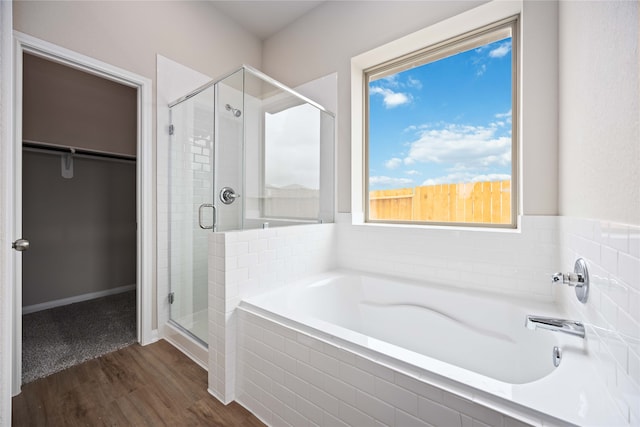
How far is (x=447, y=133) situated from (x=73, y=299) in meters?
4.19

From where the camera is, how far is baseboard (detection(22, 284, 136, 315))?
2.69 meters

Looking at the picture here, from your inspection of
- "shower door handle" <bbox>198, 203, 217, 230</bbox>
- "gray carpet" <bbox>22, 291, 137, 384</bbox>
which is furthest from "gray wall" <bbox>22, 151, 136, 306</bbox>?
"shower door handle" <bbox>198, 203, 217, 230</bbox>

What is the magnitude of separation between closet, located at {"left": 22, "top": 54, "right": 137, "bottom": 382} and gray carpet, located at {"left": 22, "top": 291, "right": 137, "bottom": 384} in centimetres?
1

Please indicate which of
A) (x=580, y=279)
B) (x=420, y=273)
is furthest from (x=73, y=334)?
(x=580, y=279)

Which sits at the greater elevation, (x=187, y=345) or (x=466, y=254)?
(x=466, y=254)

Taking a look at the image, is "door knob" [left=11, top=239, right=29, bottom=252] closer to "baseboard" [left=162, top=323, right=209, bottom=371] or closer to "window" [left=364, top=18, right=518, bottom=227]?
"baseboard" [left=162, top=323, right=209, bottom=371]

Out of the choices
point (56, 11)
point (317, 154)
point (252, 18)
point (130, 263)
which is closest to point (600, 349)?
point (317, 154)

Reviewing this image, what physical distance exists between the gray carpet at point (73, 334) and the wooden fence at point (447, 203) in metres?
2.35

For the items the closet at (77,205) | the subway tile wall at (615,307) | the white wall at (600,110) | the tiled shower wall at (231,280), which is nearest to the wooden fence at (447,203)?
the white wall at (600,110)

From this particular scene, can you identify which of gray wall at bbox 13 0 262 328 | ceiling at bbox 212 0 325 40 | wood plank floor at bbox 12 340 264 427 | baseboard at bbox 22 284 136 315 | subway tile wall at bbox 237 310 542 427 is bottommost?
wood plank floor at bbox 12 340 264 427

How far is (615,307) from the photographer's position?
0.78 metres

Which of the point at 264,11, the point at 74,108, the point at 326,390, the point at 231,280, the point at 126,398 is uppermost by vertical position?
the point at 264,11

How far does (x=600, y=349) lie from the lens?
35.0 inches

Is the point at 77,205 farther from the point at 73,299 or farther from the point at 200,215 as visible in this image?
the point at 200,215
